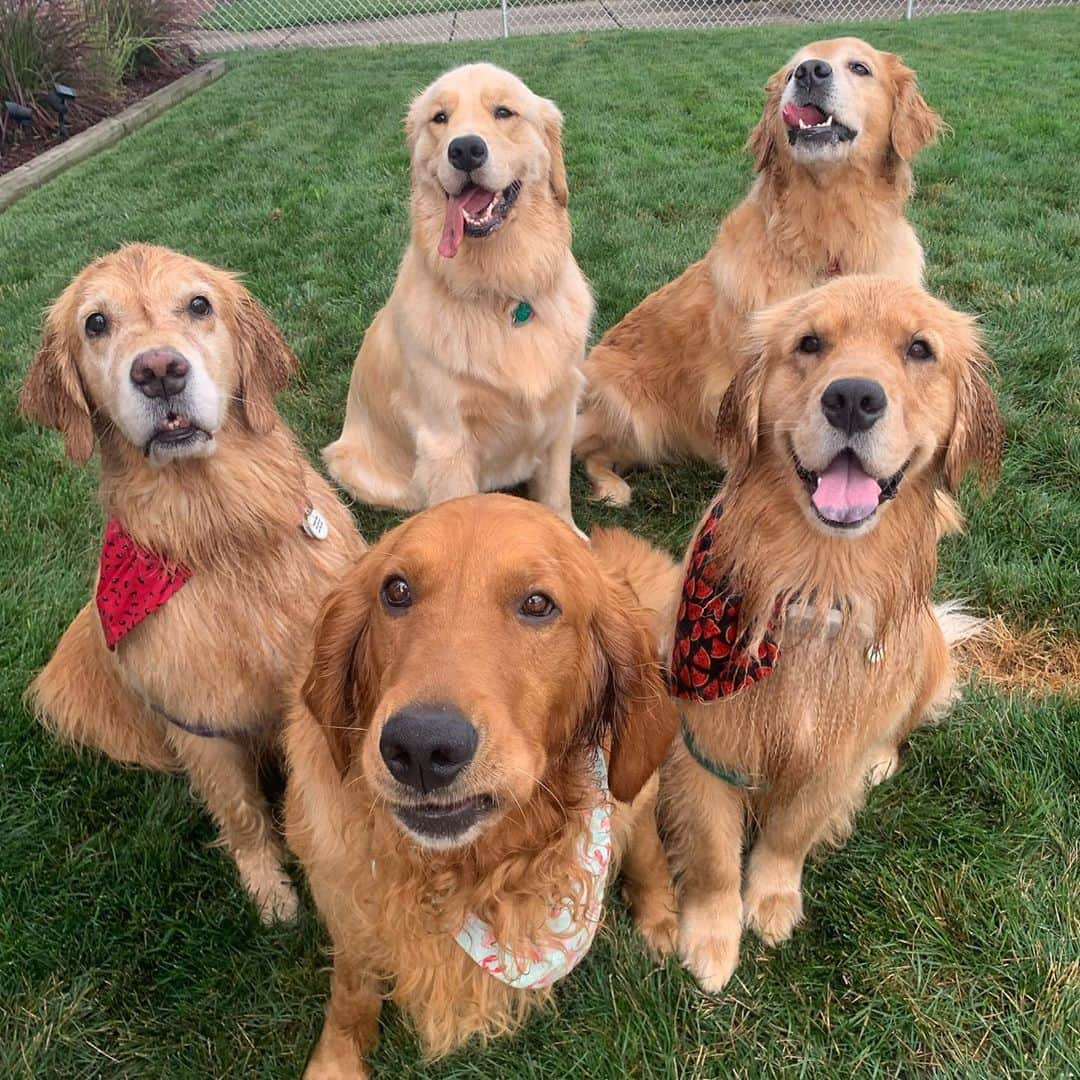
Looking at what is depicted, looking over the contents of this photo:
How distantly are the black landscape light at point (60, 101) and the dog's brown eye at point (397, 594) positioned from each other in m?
10.4

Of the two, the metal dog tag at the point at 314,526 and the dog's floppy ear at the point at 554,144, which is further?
the dog's floppy ear at the point at 554,144

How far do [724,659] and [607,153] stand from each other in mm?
6772

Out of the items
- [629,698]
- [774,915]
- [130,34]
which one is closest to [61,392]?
[629,698]

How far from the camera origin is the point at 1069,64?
9344 mm

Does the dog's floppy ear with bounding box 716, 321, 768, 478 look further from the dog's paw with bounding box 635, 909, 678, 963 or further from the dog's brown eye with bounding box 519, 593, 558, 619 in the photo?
the dog's paw with bounding box 635, 909, 678, 963

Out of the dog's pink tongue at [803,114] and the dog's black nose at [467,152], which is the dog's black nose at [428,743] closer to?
the dog's black nose at [467,152]

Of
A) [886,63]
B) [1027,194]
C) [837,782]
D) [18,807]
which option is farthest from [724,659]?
[1027,194]

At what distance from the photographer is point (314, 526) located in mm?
2299

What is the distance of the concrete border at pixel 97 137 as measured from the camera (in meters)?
8.25

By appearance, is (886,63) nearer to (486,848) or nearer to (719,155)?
(486,848)

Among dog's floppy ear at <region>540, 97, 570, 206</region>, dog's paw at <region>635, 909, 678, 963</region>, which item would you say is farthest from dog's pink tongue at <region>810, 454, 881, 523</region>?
dog's floppy ear at <region>540, 97, 570, 206</region>

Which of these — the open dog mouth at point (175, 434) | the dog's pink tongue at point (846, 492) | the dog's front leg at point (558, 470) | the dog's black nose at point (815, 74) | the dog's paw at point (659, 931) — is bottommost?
the dog's paw at point (659, 931)

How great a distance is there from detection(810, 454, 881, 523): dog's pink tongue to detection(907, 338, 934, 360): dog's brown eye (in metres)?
0.31

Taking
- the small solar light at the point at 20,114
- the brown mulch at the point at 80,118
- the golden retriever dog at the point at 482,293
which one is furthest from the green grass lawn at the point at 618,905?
the small solar light at the point at 20,114
